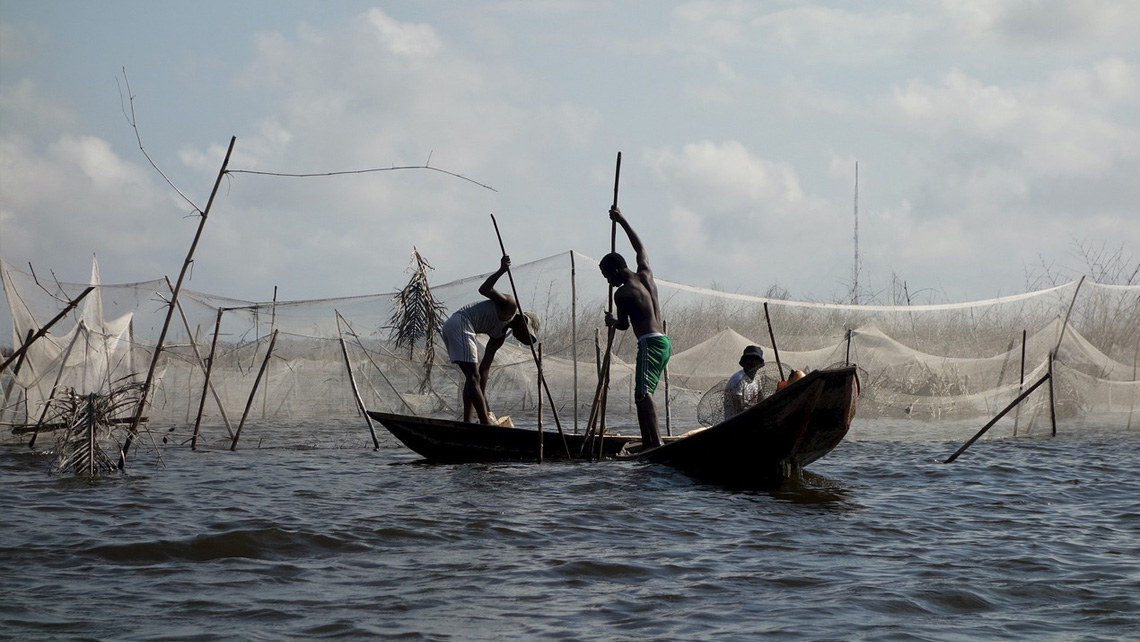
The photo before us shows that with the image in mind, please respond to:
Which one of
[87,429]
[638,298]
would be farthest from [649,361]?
[87,429]

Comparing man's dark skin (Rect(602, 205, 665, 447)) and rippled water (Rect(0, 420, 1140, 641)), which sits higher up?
man's dark skin (Rect(602, 205, 665, 447))

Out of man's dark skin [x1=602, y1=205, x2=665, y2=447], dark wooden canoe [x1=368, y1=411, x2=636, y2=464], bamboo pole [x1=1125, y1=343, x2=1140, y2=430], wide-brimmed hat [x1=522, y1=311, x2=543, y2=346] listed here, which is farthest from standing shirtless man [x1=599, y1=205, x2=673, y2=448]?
bamboo pole [x1=1125, y1=343, x2=1140, y2=430]

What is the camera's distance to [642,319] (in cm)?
723

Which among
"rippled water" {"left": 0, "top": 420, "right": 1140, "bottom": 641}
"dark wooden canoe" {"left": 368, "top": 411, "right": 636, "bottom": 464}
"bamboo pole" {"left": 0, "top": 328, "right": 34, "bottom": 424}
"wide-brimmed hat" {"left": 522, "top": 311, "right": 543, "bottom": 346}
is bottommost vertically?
"rippled water" {"left": 0, "top": 420, "right": 1140, "bottom": 641}

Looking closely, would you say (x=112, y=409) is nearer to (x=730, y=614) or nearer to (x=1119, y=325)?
(x=730, y=614)

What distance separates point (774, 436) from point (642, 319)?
4.46ft

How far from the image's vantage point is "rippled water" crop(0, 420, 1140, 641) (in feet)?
11.3

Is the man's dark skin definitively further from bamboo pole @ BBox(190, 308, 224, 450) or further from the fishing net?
bamboo pole @ BBox(190, 308, 224, 450)

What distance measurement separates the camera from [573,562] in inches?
171

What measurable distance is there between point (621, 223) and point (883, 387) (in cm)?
602

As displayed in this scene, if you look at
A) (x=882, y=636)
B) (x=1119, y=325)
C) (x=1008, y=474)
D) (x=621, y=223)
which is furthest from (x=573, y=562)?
(x=1119, y=325)

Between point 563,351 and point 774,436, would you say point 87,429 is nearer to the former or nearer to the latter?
point 774,436

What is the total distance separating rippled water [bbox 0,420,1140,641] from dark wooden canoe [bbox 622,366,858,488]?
0.72 feet

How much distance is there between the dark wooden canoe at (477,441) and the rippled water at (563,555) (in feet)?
0.92
